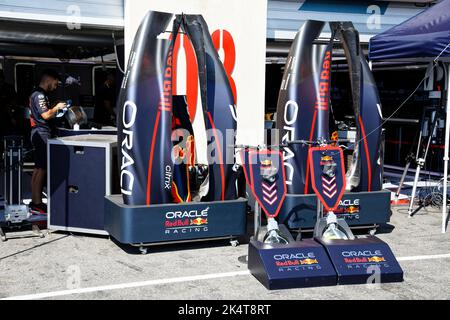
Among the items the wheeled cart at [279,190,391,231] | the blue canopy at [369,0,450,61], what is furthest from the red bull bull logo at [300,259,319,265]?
the blue canopy at [369,0,450,61]

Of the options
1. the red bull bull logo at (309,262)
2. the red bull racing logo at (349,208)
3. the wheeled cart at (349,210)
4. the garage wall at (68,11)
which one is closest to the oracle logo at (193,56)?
the garage wall at (68,11)

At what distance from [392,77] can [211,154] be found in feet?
25.5

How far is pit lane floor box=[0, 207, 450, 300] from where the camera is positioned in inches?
173

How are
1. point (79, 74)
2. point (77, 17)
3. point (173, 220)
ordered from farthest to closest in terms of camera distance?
point (79, 74), point (77, 17), point (173, 220)

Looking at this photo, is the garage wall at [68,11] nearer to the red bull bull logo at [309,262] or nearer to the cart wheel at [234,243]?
the cart wheel at [234,243]

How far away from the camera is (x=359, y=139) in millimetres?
6211

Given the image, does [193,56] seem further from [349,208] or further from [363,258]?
[363,258]

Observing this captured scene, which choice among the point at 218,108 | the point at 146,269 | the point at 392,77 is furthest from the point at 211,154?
the point at 392,77

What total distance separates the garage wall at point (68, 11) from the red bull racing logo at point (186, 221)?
3.01 m

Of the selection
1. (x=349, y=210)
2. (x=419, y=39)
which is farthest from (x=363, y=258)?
Result: (x=419, y=39)

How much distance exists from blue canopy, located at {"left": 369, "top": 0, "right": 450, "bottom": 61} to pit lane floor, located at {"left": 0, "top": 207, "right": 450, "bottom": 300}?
197 cm

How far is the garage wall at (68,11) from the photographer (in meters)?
6.84

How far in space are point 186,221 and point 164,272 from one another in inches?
27.5
